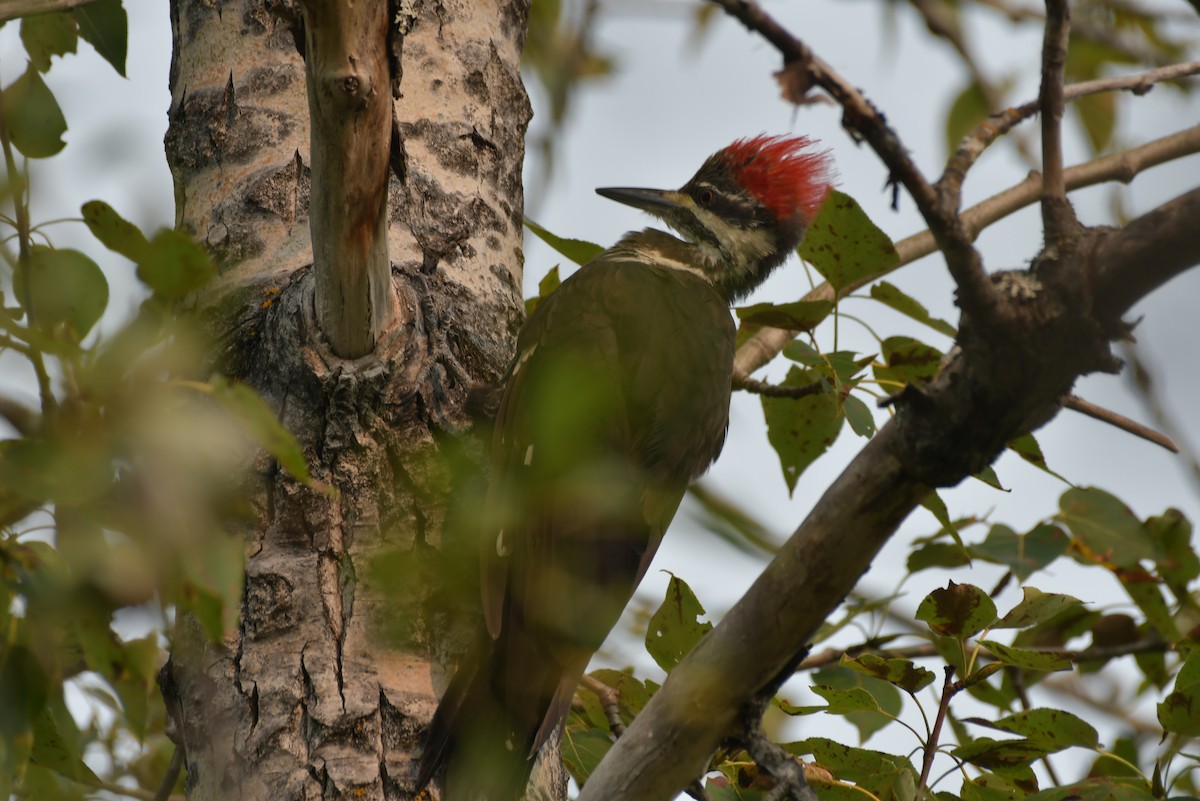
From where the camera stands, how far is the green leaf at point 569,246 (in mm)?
2531

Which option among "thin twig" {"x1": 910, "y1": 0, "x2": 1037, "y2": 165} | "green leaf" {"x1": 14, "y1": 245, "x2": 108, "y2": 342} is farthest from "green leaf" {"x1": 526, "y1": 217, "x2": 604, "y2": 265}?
"green leaf" {"x1": 14, "y1": 245, "x2": 108, "y2": 342}

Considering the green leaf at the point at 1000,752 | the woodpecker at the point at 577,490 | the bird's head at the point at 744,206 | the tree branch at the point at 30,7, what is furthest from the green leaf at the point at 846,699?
the bird's head at the point at 744,206

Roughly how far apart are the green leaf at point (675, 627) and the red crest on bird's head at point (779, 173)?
2059 mm

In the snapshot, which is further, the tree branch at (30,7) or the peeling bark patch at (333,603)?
the peeling bark patch at (333,603)

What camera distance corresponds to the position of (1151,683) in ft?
9.07

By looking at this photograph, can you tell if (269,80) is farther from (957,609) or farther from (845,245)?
(957,609)

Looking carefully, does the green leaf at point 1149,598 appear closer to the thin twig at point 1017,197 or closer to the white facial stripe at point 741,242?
the thin twig at point 1017,197

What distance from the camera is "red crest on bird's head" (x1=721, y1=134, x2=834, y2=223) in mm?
3822

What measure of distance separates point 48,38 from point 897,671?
1.87 metres

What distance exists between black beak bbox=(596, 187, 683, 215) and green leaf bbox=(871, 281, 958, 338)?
5.08 ft

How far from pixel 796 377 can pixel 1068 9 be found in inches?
53.1

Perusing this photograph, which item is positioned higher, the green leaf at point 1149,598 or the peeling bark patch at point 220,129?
the peeling bark patch at point 220,129

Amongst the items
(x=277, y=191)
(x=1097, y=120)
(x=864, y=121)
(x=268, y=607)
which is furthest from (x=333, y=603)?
(x=1097, y=120)

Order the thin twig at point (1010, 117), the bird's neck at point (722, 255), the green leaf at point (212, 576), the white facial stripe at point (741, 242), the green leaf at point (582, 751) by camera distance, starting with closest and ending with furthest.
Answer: the green leaf at point (212, 576), the thin twig at point (1010, 117), the green leaf at point (582, 751), the bird's neck at point (722, 255), the white facial stripe at point (741, 242)
